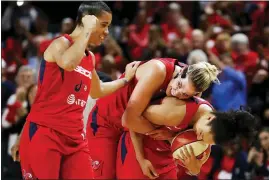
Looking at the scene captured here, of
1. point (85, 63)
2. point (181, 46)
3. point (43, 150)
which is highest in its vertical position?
point (85, 63)

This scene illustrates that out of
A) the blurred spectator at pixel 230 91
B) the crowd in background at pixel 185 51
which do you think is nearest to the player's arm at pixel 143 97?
the crowd in background at pixel 185 51

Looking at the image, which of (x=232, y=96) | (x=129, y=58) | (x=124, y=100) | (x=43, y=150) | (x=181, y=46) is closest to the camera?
(x=43, y=150)

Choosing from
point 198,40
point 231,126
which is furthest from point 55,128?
point 198,40

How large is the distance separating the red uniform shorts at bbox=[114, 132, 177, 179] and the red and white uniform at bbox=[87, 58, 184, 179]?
0.09m

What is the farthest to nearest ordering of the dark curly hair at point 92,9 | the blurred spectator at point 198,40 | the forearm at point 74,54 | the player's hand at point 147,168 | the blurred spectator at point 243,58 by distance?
the blurred spectator at point 198,40 → the blurred spectator at point 243,58 → the player's hand at point 147,168 → the dark curly hair at point 92,9 → the forearm at point 74,54

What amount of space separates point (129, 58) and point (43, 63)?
542cm

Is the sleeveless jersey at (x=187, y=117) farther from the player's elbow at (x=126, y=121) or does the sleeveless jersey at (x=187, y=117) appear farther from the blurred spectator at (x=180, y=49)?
the blurred spectator at (x=180, y=49)

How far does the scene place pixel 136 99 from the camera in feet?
14.1

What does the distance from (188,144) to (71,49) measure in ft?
3.34

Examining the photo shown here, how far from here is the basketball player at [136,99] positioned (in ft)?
13.8

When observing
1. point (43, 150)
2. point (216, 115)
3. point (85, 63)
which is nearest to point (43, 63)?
point (85, 63)

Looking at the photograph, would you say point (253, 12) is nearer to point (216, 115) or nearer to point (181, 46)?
point (181, 46)

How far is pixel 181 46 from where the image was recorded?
8.93m

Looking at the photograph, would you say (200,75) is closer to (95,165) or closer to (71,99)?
(71,99)
